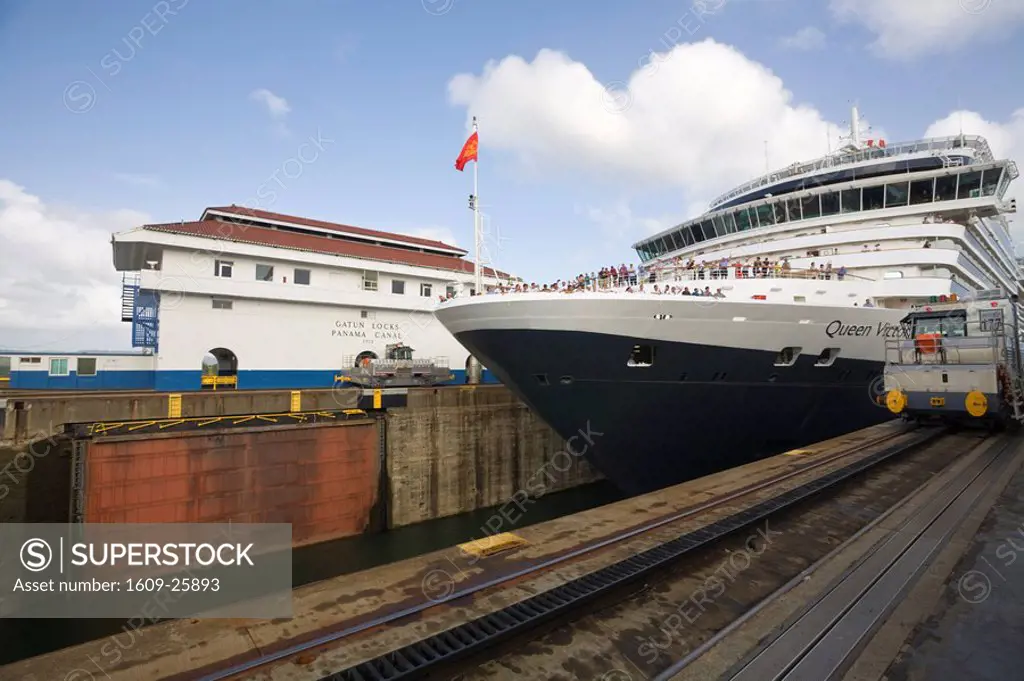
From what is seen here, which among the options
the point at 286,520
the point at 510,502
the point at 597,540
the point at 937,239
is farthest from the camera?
the point at 510,502

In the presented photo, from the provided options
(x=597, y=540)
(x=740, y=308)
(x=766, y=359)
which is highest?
(x=740, y=308)

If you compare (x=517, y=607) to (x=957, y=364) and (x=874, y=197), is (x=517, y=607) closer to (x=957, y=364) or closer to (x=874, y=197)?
(x=957, y=364)

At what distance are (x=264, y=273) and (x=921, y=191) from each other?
29274 millimetres

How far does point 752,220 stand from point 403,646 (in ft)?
69.0

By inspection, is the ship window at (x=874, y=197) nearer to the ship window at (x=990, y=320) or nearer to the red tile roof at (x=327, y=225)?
the ship window at (x=990, y=320)

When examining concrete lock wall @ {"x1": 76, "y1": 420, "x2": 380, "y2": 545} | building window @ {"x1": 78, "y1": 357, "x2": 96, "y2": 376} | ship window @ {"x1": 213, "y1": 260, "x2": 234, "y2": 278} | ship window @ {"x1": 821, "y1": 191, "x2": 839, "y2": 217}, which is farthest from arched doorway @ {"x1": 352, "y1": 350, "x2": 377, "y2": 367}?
ship window @ {"x1": 821, "y1": 191, "x2": 839, "y2": 217}

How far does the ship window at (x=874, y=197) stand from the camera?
18297 millimetres

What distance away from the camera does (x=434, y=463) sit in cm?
1803

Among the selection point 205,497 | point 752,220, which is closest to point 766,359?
point 752,220

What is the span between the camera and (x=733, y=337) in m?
12.2

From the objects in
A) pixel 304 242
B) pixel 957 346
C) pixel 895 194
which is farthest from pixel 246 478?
pixel 895 194

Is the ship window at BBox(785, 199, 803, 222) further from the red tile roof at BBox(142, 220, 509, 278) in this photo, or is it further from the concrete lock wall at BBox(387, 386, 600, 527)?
the concrete lock wall at BBox(387, 386, 600, 527)

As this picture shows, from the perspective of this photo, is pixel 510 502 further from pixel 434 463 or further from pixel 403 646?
pixel 403 646

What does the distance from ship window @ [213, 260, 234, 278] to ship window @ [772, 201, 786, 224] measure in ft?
83.9
